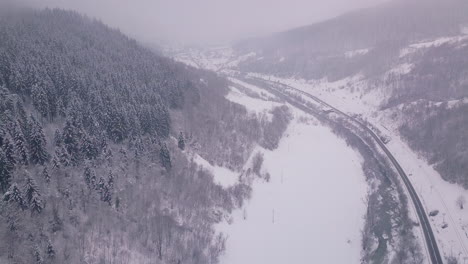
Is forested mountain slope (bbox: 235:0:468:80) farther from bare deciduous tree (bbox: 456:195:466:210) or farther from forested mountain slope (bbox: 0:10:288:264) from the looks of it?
forested mountain slope (bbox: 0:10:288:264)

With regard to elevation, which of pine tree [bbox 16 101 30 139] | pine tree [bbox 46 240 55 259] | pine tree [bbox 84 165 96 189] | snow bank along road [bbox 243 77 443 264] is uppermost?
snow bank along road [bbox 243 77 443 264]

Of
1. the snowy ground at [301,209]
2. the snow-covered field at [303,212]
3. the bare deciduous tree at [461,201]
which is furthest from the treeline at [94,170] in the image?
the bare deciduous tree at [461,201]

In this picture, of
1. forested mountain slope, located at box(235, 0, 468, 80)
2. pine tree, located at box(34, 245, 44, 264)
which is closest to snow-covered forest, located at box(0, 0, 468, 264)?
pine tree, located at box(34, 245, 44, 264)

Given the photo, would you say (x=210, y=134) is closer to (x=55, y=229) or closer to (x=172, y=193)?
(x=172, y=193)

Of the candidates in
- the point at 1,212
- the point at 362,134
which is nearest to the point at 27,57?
Answer: the point at 1,212

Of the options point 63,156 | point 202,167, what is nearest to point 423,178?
point 202,167

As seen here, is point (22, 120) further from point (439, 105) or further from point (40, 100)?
point (439, 105)
